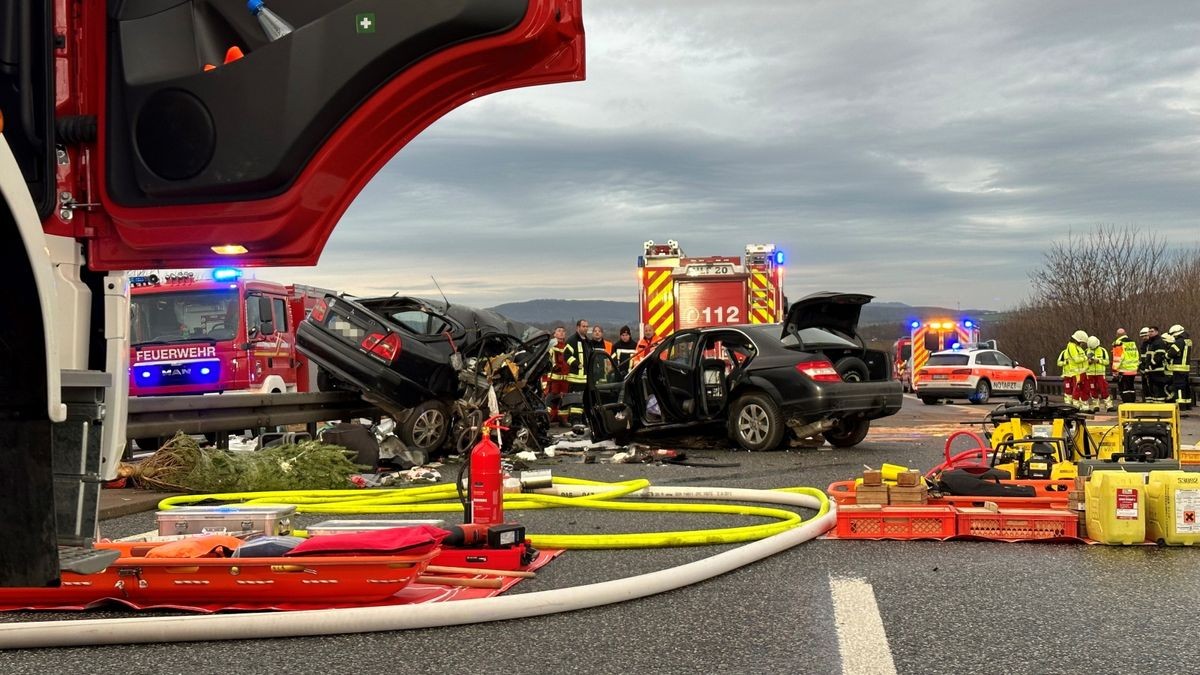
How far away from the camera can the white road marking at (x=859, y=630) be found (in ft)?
12.3

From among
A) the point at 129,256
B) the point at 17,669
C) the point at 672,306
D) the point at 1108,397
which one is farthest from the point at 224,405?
the point at 1108,397

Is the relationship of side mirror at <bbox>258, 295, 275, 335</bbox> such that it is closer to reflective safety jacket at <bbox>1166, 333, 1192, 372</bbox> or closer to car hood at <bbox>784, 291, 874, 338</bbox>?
car hood at <bbox>784, 291, 874, 338</bbox>

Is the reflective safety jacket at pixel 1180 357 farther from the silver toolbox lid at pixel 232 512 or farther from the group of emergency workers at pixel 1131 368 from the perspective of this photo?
the silver toolbox lid at pixel 232 512

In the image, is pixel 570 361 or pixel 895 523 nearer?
pixel 895 523

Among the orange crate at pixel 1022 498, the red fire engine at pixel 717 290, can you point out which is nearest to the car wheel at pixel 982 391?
the red fire engine at pixel 717 290

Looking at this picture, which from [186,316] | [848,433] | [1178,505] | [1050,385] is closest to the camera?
[1178,505]

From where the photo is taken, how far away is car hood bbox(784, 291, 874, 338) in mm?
12234

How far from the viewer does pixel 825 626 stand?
433 cm

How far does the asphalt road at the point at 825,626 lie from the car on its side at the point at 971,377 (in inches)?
860

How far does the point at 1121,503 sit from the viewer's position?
233 inches

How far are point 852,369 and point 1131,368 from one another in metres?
12.8

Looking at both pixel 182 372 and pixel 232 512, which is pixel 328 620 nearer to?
pixel 232 512

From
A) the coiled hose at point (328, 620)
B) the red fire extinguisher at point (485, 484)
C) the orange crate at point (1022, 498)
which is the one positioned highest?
the red fire extinguisher at point (485, 484)

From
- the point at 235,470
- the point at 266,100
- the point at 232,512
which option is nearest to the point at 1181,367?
the point at 235,470
